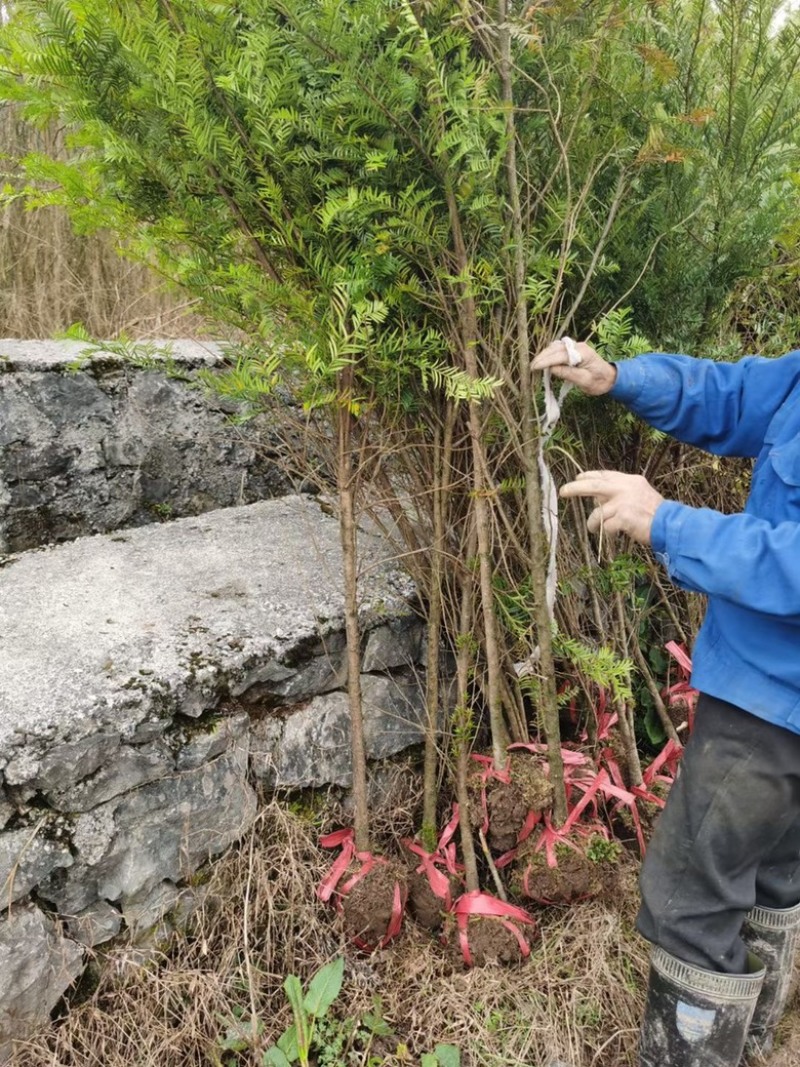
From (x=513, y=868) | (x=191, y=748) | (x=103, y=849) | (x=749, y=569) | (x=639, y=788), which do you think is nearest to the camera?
(x=749, y=569)

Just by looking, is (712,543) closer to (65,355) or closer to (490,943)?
(490,943)

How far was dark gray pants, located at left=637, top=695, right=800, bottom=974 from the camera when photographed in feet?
5.57

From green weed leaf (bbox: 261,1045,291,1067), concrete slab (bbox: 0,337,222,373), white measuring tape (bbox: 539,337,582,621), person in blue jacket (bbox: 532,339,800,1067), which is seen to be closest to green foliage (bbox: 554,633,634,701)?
white measuring tape (bbox: 539,337,582,621)

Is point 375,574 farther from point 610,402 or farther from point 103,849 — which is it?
point 103,849

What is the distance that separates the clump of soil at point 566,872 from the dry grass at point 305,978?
0.31 ft

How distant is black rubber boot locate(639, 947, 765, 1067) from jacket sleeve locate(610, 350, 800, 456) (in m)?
1.21

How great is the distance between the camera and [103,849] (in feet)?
6.07

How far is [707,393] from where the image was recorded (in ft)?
6.39

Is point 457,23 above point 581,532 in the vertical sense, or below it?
above

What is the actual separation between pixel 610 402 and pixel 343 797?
4.38ft

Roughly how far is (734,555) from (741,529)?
0.18ft

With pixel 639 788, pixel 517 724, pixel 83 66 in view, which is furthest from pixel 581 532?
pixel 83 66

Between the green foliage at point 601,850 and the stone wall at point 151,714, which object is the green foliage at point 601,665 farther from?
the stone wall at point 151,714

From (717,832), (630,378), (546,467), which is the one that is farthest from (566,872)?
(630,378)
